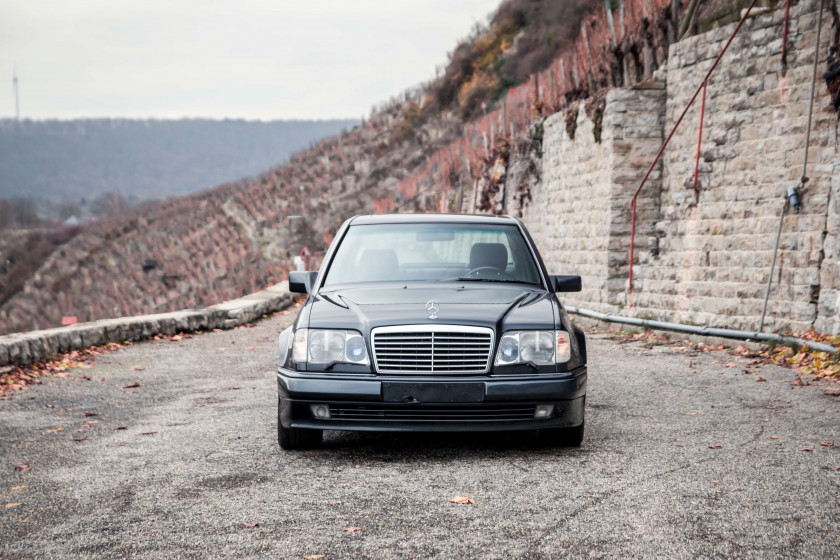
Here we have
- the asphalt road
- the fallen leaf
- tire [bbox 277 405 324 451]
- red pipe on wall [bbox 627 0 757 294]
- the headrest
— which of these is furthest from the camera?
red pipe on wall [bbox 627 0 757 294]

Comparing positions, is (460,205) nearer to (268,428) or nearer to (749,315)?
(749,315)

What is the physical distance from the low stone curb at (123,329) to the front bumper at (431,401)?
582cm

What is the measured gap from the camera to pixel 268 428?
693 centimetres

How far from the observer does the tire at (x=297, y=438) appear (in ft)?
19.5

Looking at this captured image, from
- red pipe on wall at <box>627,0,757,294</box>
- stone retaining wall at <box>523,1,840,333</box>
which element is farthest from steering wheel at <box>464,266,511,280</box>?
red pipe on wall at <box>627,0,757,294</box>

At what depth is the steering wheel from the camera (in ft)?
22.2

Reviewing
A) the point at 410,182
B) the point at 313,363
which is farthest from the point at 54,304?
the point at 313,363

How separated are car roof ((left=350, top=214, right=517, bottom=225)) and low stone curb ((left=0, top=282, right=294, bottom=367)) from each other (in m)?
5.09

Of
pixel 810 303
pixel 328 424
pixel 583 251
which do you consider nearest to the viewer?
pixel 328 424

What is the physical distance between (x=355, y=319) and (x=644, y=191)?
34.2ft

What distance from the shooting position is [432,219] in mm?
7168

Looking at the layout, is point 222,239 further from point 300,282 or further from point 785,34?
point 300,282

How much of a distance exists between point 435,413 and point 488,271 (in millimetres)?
1589

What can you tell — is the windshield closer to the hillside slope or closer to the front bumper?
the front bumper
